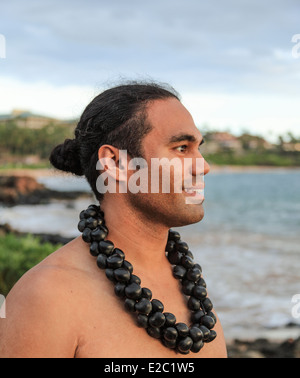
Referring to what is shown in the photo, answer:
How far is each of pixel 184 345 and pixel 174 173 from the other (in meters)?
0.77

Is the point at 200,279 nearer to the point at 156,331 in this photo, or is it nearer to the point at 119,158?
the point at 156,331

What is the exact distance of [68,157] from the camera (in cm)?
260

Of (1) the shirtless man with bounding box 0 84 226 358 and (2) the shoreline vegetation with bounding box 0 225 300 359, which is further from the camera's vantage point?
(2) the shoreline vegetation with bounding box 0 225 300 359

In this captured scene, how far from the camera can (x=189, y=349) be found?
2.21 metres

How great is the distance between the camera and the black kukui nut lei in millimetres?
2131

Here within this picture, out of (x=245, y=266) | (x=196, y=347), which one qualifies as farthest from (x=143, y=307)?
(x=245, y=266)

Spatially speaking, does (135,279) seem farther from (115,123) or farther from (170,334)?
(115,123)

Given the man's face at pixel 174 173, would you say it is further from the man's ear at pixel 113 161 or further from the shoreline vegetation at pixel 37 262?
the shoreline vegetation at pixel 37 262

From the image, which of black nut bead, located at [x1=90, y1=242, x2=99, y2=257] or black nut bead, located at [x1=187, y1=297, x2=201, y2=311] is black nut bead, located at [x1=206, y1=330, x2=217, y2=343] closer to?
black nut bead, located at [x1=187, y1=297, x2=201, y2=311]

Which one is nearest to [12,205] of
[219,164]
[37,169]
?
[37,169]

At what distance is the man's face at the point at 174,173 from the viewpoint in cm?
219

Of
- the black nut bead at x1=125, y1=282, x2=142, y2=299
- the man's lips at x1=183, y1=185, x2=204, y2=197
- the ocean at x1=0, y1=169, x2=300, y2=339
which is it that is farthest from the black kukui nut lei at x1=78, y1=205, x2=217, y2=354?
the ocean at x1=0, y1=169, x2=300, y2=339

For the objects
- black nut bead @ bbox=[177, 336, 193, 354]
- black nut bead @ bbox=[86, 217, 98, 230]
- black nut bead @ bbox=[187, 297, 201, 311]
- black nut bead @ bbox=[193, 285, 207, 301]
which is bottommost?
black nut bead @ bbox=[177, 336, 193, 354]

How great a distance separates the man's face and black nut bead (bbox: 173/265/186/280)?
0.37 m
